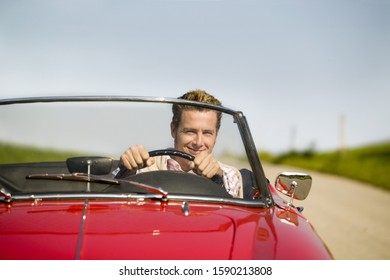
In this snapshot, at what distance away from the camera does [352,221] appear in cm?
675

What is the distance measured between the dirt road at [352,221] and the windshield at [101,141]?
285 cm

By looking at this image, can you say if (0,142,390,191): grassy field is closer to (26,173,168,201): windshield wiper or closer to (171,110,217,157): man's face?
(26,173,168,201): windshield wiper

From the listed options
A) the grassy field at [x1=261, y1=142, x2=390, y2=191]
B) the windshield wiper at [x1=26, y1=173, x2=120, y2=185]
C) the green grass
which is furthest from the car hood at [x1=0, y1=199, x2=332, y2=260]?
the grassy field at [x1=261, y1=142, x2=390, y2=191]

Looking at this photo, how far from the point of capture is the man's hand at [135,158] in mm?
2162

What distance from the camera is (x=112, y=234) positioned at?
149cm

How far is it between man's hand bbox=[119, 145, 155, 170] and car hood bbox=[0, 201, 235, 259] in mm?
366

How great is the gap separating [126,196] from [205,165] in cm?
47

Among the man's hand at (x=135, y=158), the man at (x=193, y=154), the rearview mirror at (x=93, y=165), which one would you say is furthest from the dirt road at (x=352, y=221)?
the rearview mirror at (x=93, y=165)

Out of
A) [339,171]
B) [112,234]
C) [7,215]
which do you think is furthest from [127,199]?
[339,171]

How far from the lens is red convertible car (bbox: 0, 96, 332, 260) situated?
1.45 metres

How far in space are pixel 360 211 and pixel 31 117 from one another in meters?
6.96

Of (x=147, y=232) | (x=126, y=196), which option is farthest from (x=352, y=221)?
(x=147, y=232)

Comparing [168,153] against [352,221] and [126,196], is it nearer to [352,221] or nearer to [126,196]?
[126,196]

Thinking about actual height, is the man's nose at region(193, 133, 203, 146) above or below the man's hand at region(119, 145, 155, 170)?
above
